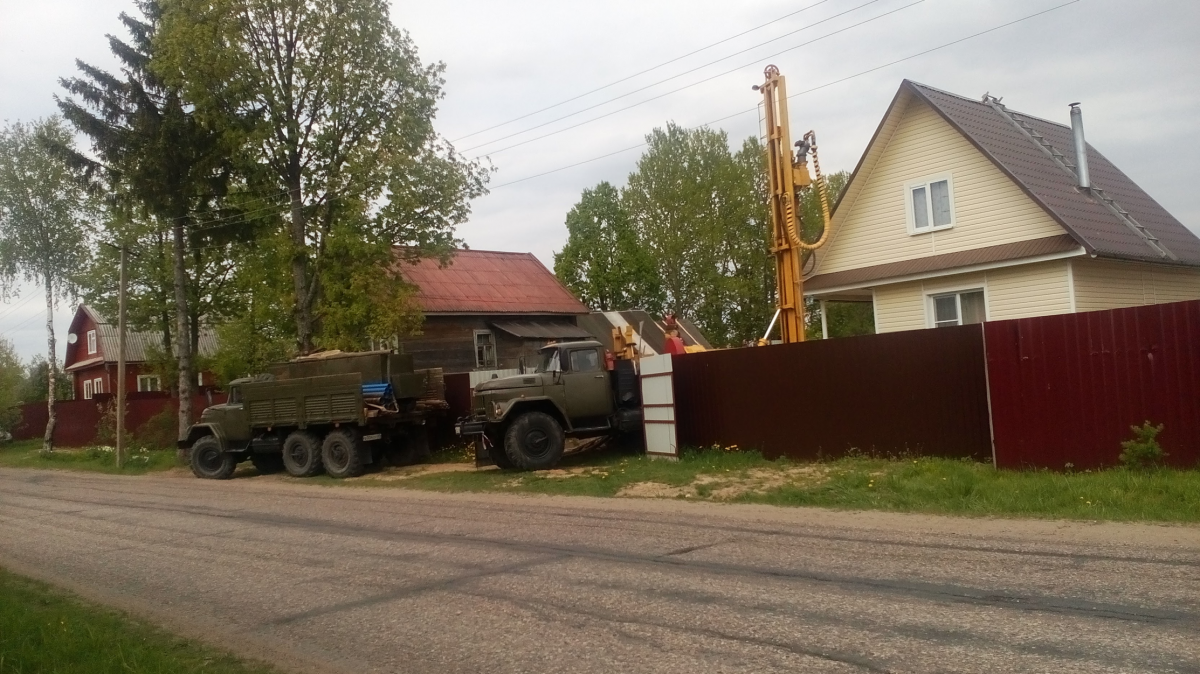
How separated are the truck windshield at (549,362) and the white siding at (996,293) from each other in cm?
756

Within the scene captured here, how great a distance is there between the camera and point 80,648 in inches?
275

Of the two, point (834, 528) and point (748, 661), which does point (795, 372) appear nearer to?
point (834, 528)

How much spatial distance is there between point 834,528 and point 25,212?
38571 mm

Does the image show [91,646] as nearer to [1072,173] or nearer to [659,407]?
[659,407]

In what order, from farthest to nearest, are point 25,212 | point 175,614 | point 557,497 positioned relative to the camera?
1. point 25,212
2. point 557,497
3. point 175,614

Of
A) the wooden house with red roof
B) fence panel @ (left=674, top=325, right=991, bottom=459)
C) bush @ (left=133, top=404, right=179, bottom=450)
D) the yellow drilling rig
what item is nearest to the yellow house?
the yellow drilling rig

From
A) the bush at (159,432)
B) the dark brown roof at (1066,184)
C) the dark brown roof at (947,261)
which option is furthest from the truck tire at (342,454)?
the dark brown roof at (1066,184)

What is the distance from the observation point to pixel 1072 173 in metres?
Result: 21.0

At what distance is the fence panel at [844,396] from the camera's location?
1396cm

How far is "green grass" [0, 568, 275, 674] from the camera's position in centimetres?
648

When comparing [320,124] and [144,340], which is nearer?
[320,124]

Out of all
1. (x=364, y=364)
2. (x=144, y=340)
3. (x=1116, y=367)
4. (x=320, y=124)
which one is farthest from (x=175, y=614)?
(x=144, y=340)

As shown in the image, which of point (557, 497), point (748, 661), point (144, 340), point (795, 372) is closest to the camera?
point (748, 661)

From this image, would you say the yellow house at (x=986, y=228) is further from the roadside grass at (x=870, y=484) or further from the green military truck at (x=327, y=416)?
the green military truck at (x=327, y=416)
